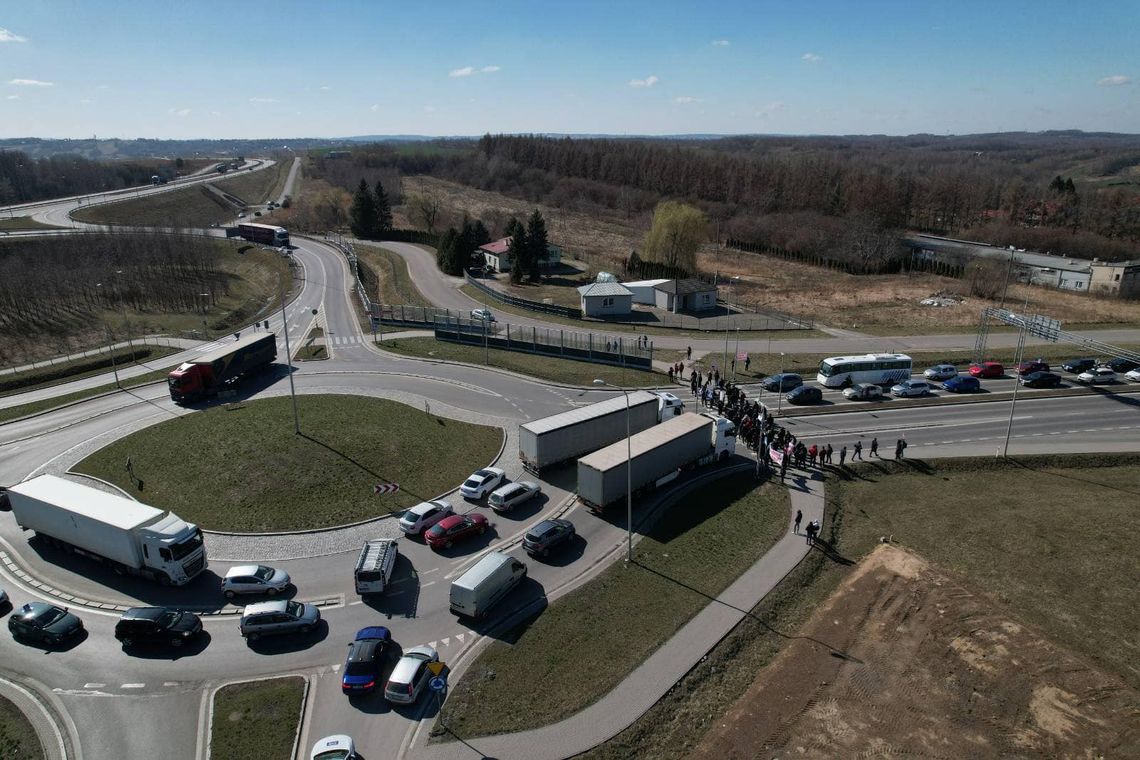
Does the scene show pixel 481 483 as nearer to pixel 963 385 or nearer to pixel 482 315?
pixel 482 315

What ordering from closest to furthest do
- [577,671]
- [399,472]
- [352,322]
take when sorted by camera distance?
[577,671]
[399,472]
[352,322]

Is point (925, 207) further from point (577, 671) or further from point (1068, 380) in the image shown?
point (577, 671)

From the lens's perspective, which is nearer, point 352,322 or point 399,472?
point 399,472

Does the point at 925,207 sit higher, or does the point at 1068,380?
the point at 925,207

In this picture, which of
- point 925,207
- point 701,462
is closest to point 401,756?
point 701,462

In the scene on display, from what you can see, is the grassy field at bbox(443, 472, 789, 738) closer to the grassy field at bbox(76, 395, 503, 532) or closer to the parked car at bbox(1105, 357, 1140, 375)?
the grassy field at bbox(76, 395, 503, 532)

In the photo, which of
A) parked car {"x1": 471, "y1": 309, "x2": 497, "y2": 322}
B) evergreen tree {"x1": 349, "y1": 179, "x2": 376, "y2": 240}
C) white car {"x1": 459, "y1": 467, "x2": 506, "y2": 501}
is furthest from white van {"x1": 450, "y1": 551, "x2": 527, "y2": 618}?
evergreen tree {"x1": 349, "y1": 179, "x2": 376, "y2": 240}

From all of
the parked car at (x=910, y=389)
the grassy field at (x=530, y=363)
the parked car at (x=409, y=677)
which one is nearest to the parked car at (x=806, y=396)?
the parked car at (x=910, y=389)
